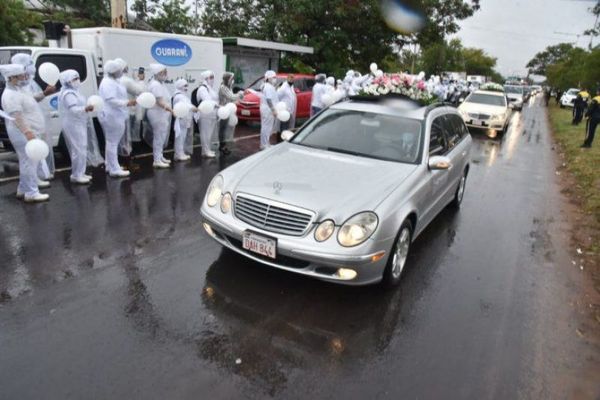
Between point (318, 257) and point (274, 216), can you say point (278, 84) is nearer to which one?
point (274, 216)

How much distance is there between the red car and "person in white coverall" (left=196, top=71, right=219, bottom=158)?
4221mm

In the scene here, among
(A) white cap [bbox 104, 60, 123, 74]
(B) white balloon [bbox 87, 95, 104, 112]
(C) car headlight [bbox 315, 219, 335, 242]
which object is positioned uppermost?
(A) white cap [bbox 104, 60, 123, 74]

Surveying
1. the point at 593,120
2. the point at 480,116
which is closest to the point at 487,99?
the point at 480,116

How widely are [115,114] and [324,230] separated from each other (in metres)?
5.12

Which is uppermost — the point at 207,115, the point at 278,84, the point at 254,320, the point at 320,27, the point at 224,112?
the point at 320,27

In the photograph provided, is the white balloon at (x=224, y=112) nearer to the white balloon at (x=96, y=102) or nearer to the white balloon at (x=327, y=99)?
the white balloon at (x=96, y=102)

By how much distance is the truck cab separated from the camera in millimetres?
7750

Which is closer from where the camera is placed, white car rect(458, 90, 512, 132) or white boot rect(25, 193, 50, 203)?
white boot rect(25, 193, 50, 203)

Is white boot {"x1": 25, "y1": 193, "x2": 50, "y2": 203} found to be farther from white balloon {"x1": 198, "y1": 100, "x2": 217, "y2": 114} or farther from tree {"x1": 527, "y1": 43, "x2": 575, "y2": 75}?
tree {"x1": 527, "y1": 43, "x2": 575, "y2": 75}

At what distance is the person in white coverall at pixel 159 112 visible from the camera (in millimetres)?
8258

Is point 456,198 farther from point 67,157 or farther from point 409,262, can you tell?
point 67,157

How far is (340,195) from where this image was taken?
4031 millimetres

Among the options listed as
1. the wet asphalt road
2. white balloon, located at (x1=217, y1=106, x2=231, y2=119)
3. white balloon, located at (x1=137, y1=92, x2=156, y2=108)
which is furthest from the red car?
the wet asphalt road

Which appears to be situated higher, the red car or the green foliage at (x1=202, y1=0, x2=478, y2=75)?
the green foliage at (x1=202, y1=0, x2=478, y2=75)
